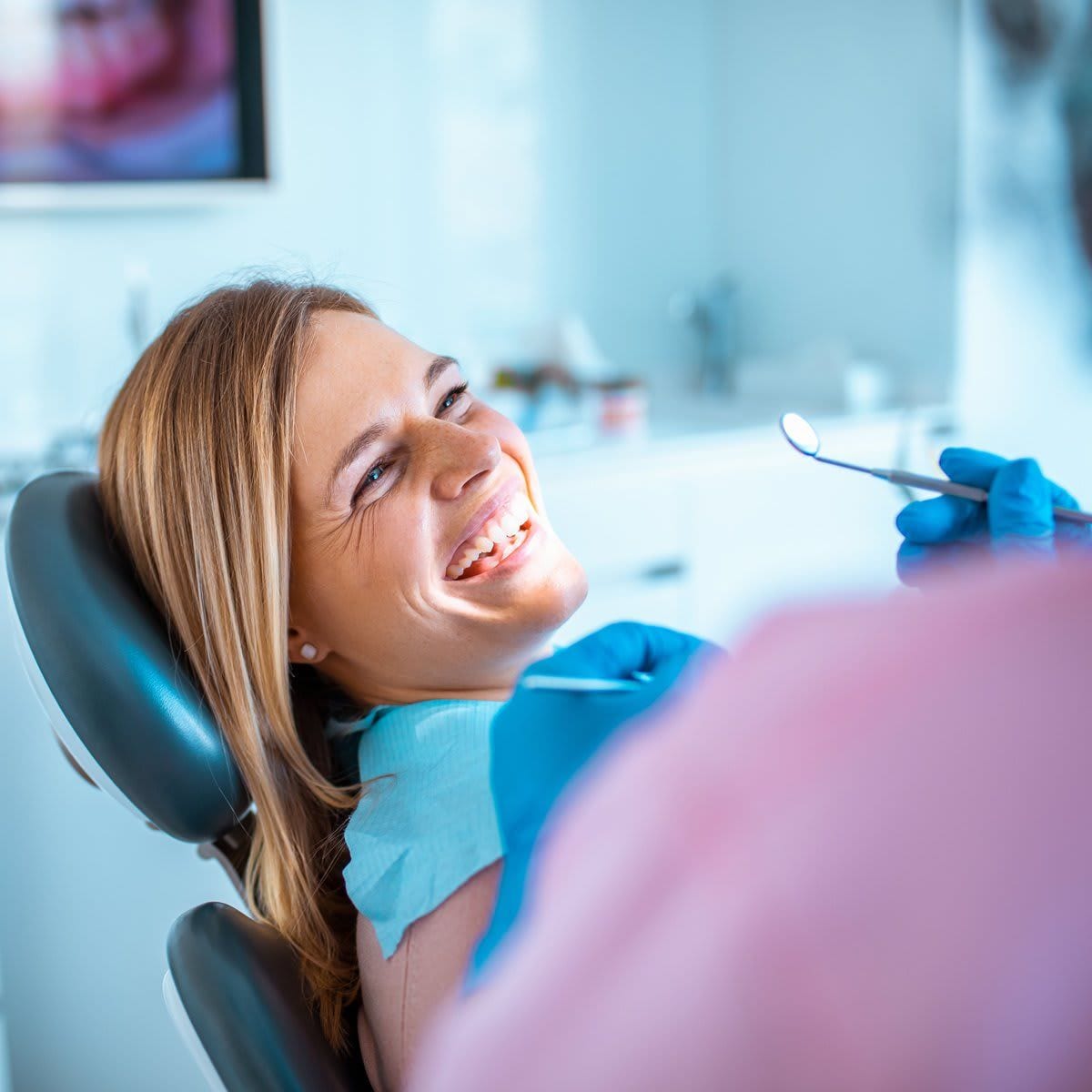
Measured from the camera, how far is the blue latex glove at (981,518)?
842 mm

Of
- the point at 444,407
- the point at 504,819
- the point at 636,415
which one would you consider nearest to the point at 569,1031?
the point at 504,819

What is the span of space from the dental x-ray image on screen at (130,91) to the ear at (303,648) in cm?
159

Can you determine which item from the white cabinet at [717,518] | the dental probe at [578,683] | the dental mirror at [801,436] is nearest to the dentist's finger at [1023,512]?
the dental mirror at [801,436]

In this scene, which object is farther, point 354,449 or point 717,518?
point 717,518

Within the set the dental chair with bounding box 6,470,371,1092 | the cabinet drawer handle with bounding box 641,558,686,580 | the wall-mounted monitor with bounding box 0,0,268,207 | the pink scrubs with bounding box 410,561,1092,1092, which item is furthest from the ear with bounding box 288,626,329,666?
the wall-mounted monitor with bounding box 0,0,268,207

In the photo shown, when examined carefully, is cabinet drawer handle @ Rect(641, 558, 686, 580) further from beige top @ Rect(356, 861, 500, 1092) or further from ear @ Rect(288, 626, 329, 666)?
beige top @ Rect(356, 861, 500, 1092)

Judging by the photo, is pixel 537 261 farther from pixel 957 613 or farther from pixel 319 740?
pixel 957 613

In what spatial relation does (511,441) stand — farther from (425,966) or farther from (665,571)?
(665,571)

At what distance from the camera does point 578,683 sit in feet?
2.28

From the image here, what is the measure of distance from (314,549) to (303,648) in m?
0.11

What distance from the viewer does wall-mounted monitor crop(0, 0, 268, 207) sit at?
7.30ft

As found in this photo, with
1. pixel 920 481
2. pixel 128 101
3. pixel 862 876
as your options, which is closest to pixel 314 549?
pixel 920 481

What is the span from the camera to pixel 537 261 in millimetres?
2947

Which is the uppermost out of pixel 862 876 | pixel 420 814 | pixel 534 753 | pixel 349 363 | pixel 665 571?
pixel 349 363
